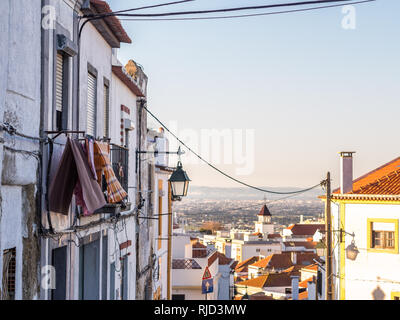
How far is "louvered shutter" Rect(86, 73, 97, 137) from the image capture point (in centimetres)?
1068

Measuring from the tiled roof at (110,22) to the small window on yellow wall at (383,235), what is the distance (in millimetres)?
14282

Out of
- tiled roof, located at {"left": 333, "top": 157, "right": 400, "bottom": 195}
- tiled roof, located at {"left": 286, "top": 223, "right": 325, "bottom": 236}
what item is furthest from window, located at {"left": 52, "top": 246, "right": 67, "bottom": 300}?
tiled roof, located at {"left": 286, "top": 223, "right": 325, "bottom": 236}

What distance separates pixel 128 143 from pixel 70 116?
624 cm

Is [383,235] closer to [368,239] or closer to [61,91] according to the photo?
[368,239]

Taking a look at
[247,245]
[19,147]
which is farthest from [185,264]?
[247,245]

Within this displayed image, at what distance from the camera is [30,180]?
285 inches

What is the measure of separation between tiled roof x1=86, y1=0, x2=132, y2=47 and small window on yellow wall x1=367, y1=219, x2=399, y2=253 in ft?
46.9

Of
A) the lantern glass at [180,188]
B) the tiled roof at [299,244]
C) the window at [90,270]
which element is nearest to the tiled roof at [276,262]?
the tiled roof at [299,244]

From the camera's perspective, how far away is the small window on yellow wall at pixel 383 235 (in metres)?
22.3

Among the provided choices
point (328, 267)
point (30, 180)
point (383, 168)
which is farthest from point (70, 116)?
point (383, 168)

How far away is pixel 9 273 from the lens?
6.81 meters

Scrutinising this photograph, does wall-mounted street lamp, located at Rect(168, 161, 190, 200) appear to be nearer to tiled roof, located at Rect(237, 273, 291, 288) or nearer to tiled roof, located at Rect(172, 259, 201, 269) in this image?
tiled roof, located at Rect(172, 259, 201, 269)
